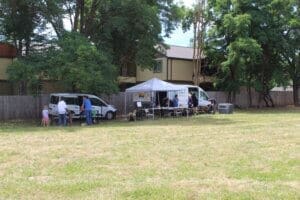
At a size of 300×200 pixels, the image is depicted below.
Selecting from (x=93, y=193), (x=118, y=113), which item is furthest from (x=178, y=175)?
(x=118, y=113)

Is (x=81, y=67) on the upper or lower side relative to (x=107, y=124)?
upper

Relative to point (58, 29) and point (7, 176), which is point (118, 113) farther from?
point (7, 176)

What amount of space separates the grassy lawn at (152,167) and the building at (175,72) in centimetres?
3219

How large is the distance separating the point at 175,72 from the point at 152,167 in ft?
130

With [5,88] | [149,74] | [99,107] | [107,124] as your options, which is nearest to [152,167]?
[107,124]

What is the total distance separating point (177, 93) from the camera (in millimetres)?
35875

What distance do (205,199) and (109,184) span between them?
1.98 meters

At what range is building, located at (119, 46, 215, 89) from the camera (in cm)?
5062

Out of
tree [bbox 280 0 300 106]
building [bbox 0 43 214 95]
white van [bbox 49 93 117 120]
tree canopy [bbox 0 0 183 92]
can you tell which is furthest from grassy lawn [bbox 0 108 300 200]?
building [bbox 0 43 214 95]

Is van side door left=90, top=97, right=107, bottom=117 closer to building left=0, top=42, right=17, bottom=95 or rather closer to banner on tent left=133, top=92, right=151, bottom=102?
banner on tent left=133, top=92, right=151, bottom=102

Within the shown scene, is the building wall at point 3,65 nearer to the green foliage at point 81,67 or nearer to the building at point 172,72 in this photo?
the building at point 172,72

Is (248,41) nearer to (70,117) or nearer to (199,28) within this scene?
(199,28)

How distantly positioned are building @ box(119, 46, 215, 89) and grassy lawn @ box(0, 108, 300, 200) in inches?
1267

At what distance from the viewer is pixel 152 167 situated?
38.3 ft
